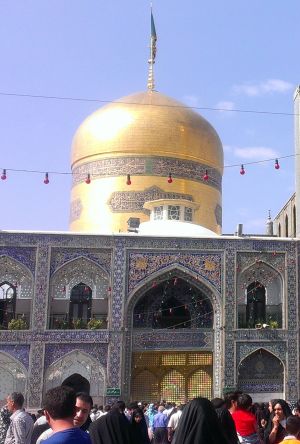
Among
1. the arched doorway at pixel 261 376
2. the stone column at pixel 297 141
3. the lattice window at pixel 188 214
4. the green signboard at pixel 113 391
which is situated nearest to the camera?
the green signboard at pixel 113 391

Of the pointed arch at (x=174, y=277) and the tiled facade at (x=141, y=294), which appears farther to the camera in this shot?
the pointed arch at (x=174, y=277)

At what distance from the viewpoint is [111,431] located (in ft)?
14.0

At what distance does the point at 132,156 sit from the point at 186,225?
175 inches

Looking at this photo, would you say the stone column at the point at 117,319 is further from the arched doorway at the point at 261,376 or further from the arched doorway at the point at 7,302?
the arched doorway at the point at 261,376

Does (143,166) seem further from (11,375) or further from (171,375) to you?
(11,375)

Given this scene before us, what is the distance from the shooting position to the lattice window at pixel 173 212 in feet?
79.4

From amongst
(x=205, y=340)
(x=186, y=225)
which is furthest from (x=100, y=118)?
(x=205, y=340)

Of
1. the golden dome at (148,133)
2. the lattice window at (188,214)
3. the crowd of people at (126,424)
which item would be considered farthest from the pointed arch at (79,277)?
the crowd of people at (126,424)

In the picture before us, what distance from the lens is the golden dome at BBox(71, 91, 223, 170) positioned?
2611cm

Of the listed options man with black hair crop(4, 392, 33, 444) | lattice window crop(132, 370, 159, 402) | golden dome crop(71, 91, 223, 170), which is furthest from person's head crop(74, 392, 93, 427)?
golden dome crop(71, 91, 223, 170)

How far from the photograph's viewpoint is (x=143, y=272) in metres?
19.9

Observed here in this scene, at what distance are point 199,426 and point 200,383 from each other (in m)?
17.5

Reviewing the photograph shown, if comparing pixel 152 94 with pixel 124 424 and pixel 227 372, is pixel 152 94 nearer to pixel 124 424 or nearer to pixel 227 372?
pixel 227 372

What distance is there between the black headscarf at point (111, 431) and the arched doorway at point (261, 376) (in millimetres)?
15961
